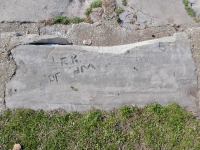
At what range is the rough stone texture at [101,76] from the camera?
4.39 meters

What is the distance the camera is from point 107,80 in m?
4.53

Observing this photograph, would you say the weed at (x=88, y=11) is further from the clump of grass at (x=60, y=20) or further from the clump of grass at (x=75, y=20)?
the clump of grass at (x=60, y=20)

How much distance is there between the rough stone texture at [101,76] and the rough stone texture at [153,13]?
86 centimetres

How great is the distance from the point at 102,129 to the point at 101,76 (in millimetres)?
764

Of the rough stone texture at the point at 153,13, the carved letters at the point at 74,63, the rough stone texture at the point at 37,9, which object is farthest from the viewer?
the rough stone texture at the point at 153,13

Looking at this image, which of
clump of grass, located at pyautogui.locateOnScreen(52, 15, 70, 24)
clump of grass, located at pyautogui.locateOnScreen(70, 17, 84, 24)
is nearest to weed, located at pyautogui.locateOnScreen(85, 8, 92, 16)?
clump of grass, located at pyautogui.locateOnScreen(70, 17, 84, 24)

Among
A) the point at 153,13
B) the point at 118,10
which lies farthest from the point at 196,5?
the point at 118,10

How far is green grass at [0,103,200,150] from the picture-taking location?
4.09 metres

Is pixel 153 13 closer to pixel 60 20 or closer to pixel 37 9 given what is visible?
pixel 60 20

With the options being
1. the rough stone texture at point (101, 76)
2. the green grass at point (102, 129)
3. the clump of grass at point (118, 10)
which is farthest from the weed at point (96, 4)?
the green grass at point (102, 129)

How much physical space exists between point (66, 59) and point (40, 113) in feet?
2.80

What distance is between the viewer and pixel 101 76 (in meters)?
4.55

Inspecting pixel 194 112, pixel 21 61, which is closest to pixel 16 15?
pixel 21 61

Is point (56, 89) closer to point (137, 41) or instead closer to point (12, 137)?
point (12, 137)
